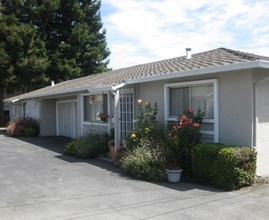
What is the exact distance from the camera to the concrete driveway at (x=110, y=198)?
21.2 feet

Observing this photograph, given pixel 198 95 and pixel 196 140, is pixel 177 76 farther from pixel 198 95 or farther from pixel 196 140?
pixel 196 140

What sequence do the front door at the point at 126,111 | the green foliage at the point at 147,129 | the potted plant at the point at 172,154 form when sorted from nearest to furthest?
the potted plant at the point at 172,154
the green foliage at the point at 147,129
the front door at the point at 126,111

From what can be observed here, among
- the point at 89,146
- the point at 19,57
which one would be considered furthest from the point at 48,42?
the point at 89,146

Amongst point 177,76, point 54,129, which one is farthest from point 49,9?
point 177,76

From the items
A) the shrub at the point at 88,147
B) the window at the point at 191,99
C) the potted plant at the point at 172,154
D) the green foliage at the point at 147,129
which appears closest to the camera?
the potted plant at the point at 172,154

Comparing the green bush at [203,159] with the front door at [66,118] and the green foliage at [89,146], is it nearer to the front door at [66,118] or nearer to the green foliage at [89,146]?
the green foliage at [89,146]

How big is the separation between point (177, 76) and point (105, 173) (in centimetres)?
338

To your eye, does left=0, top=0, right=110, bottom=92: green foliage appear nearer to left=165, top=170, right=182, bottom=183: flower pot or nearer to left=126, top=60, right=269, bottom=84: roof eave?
left=126, top=60, right=269, bottom=84: roof eave

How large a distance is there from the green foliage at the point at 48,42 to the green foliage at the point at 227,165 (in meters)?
24.8

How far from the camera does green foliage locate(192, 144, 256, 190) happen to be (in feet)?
26.5

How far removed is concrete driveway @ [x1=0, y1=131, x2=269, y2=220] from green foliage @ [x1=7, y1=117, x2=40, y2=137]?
1263 centimetres

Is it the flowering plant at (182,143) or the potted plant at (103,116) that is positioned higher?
the potted plant at (103,116)

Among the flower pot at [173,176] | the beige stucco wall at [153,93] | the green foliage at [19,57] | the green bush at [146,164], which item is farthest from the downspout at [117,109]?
the green foliage at [19,57]

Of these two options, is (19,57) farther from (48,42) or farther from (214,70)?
(214,70)
